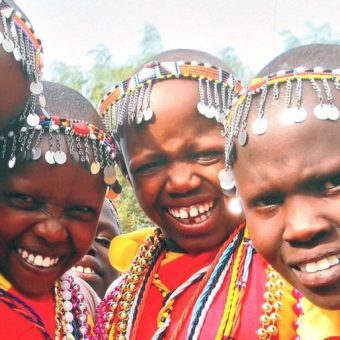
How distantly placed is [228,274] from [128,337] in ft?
1.51

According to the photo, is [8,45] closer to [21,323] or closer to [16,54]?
[16,54]

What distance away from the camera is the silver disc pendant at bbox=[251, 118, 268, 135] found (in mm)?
1751

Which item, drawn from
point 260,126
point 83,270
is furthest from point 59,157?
point 83,270

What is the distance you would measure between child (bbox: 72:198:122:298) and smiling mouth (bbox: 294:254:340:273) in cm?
212

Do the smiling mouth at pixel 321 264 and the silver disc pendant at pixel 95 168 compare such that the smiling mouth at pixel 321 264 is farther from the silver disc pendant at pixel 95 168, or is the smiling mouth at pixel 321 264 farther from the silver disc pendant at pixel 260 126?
the silver disc pendant at pixel 95 168

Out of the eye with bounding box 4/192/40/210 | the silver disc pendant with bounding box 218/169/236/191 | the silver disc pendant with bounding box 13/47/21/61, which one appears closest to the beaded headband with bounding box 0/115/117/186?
the eye with bounding box 4/192/40/210

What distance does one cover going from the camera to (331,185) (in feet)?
5.34

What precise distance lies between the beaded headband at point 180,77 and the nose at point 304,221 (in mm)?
810

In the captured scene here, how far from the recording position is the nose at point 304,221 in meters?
1.59

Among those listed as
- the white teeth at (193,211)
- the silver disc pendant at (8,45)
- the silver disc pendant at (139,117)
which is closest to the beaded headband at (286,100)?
the white teeth at (193,211)

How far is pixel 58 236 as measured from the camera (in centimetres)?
229

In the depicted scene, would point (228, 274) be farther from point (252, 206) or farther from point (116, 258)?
point (116, 258)

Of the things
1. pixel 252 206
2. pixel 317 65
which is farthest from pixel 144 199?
pixel 317 65

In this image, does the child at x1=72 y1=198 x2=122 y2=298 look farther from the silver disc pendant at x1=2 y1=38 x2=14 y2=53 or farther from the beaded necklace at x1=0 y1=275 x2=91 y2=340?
the silver disc pendant at x1=2 y1=38 x2=14 y2=53
